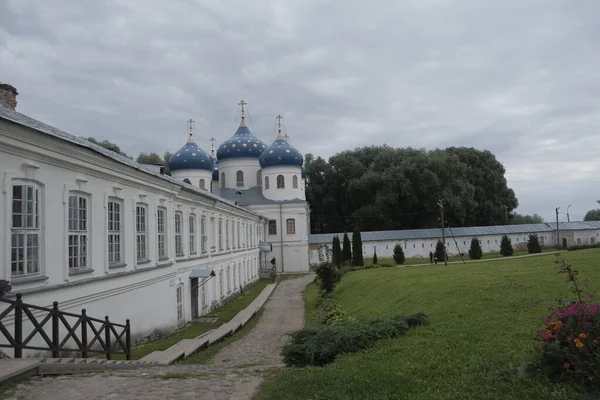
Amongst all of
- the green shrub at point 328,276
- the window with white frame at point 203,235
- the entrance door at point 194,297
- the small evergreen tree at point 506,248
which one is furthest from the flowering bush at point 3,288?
the small evergreen tree at point 506,248

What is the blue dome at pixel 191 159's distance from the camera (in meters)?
45.7

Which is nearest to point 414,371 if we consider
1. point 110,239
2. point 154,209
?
point 110,239

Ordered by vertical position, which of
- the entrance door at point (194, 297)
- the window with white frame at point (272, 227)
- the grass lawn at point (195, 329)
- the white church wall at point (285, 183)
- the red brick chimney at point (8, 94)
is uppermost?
the white church wall at point (285, 183)

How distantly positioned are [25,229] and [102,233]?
3000 mm

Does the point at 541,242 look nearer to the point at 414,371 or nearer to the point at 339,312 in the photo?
the point at 339,312

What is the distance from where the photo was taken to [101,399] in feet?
19.6

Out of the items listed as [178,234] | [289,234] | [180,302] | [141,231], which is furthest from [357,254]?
[141,231]

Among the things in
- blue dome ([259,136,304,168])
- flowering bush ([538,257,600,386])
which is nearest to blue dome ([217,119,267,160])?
blue dome ([259,136,304,168])

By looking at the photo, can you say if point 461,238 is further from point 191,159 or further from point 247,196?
point 191,159

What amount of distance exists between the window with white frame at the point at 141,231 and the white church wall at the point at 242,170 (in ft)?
117

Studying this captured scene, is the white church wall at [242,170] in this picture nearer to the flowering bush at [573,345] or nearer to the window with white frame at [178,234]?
the window with white frame at [178,234]

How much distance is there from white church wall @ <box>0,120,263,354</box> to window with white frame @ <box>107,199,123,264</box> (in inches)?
3.3

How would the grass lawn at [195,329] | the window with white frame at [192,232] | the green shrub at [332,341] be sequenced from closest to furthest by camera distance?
1. the green shrub at [332,341]
2. the grass lawn at [195,329]
3. the window with white frame at [192,232]

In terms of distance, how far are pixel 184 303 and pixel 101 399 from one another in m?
13.1
